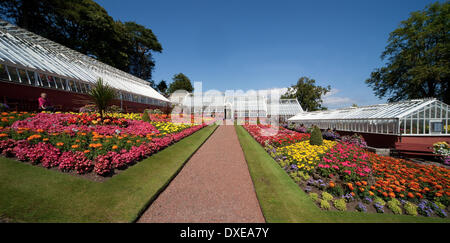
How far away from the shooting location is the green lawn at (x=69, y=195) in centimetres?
290

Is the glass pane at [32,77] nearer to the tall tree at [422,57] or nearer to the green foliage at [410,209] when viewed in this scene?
the green foliage at [410,209]

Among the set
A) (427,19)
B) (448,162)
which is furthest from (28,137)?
(427,19)

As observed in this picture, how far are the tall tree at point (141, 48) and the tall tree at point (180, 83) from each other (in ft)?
37.4

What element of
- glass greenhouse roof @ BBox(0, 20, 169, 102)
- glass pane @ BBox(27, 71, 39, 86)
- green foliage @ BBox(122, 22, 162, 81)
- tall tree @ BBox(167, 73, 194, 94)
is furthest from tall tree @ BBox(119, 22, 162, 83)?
glass pane @ BBox(27, 71, 39, 86)

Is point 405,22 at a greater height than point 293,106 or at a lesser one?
greater

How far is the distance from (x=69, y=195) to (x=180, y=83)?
61960 millimetres

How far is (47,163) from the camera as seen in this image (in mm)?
4234

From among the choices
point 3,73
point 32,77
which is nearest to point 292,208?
point 3,73

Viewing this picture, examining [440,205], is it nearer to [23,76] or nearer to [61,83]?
[23,76]

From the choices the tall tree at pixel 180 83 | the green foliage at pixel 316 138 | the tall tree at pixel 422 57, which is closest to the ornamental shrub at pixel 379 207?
the green foliage at pixel 316 138

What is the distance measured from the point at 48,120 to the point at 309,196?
10.3 metres

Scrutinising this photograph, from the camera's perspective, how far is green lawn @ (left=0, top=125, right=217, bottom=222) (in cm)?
290

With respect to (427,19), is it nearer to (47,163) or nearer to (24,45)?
(47,163)
